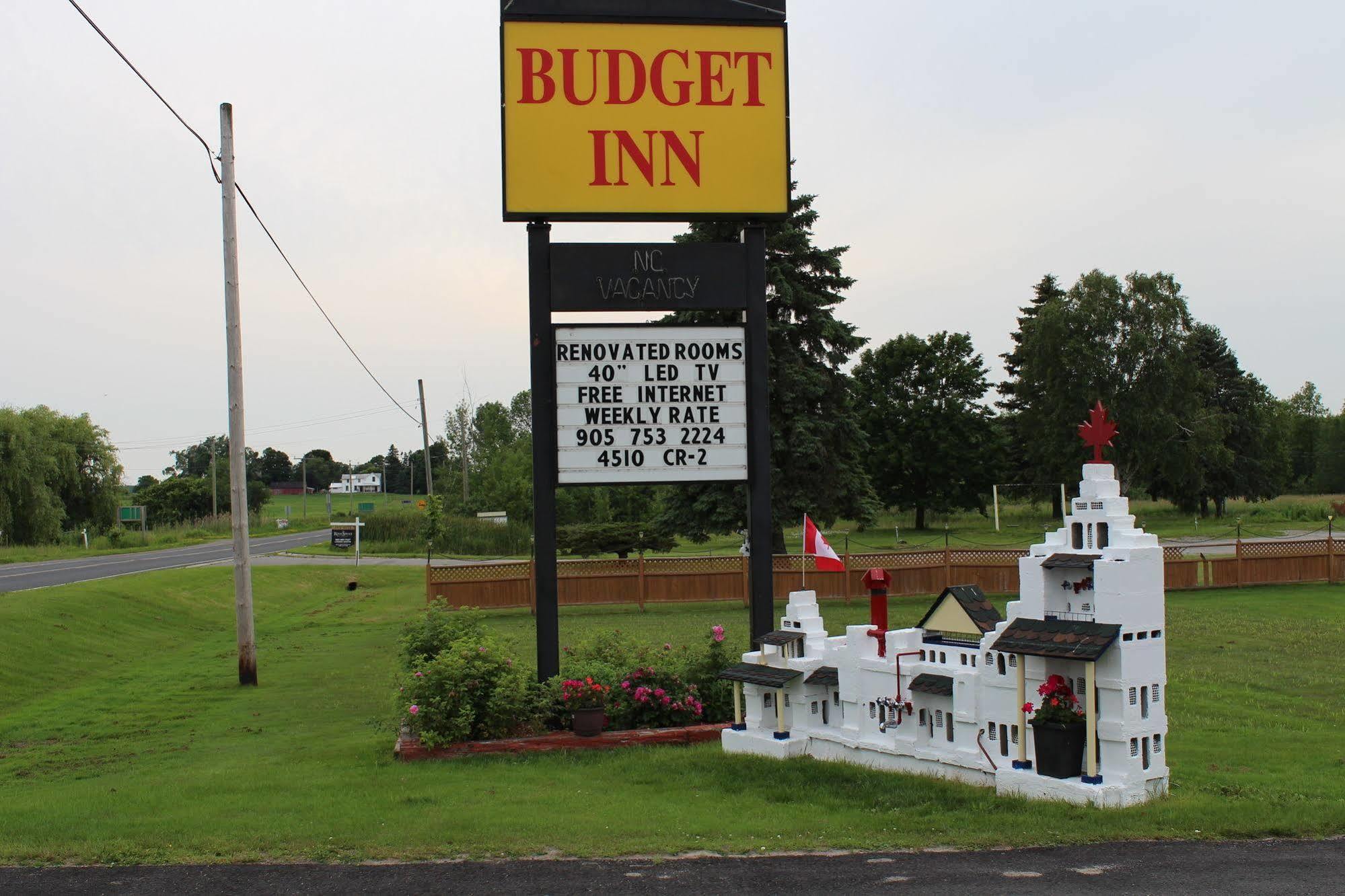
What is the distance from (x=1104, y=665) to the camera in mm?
8227

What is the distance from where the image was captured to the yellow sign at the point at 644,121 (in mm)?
12836

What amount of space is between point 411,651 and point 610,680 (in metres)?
2.55

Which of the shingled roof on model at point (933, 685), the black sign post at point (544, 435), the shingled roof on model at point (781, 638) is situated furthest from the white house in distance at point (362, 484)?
the shingled roof on model at point (933, 685)

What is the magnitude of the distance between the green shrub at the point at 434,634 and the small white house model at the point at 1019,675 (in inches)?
168

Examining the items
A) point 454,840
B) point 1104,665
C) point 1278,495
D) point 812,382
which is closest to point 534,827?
point 454,840

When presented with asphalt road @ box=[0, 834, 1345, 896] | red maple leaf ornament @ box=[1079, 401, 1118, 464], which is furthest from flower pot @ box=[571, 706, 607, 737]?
red maple leaf ornament @ box=[1079, 401, 1118, 464]

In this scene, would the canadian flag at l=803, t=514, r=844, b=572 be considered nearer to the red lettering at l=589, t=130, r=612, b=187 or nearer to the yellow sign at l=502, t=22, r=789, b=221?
the yellow sign at l=502, t=22, r=789, b=221

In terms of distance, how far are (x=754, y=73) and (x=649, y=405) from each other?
13.8ft

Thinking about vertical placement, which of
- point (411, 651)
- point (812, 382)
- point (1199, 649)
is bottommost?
point (1199, 649)

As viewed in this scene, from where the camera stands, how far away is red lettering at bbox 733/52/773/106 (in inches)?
518

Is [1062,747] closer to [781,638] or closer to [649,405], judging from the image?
[781,638]

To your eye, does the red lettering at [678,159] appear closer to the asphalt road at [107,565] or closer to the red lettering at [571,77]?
the red lettering at [571,77]

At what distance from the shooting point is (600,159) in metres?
12.9

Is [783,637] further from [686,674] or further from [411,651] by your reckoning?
[411,651]
